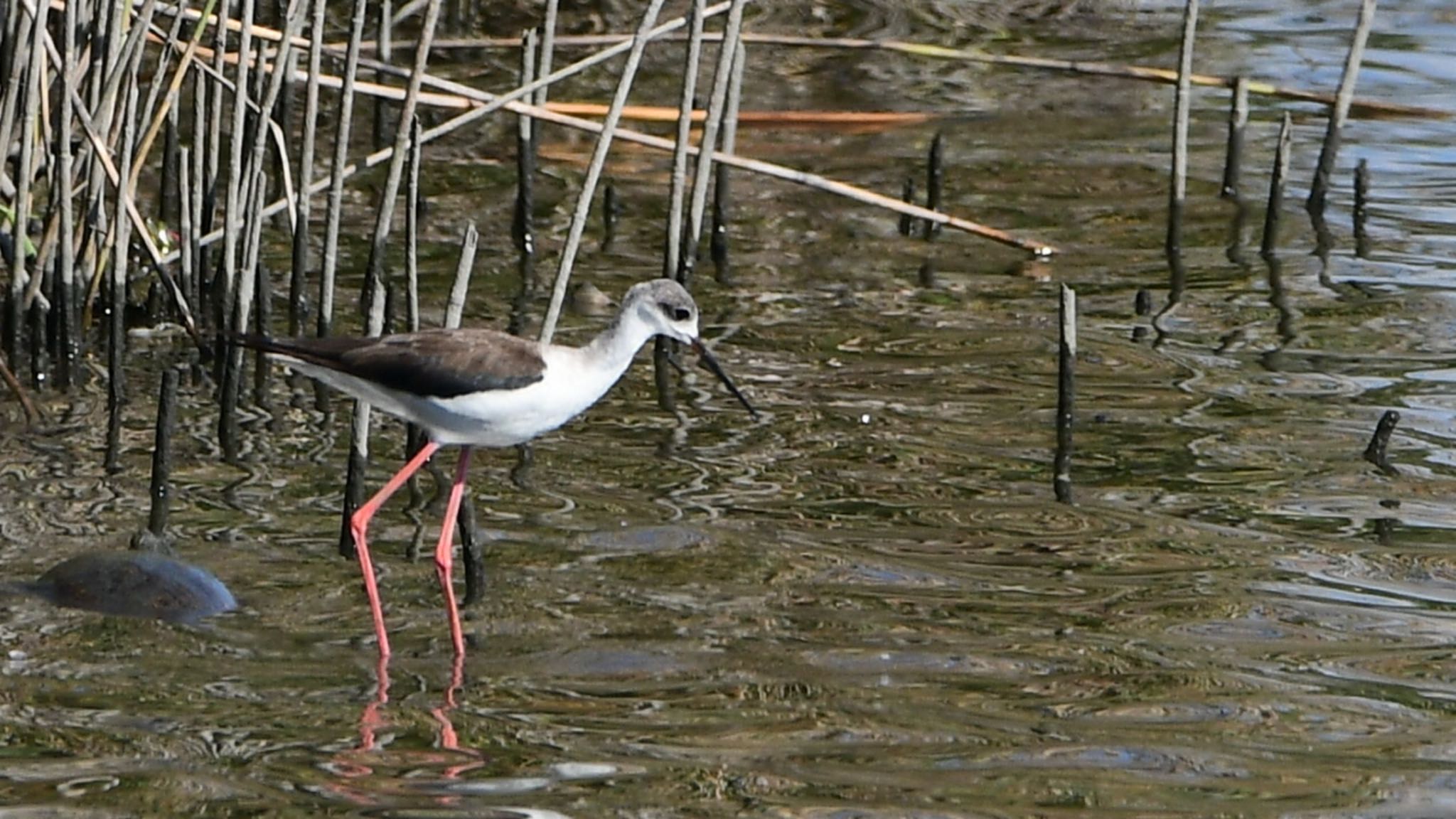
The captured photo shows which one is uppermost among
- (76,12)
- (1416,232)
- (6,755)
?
(76,12)

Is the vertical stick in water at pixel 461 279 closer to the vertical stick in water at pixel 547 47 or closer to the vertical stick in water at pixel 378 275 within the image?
the vertical stick in water at pixel 378 275

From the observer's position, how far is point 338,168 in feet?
25.7

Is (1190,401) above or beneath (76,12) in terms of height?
beneath

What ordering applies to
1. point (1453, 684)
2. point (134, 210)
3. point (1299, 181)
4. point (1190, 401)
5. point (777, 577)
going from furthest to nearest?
point (1299, 181) < point (1190, 401) < point (134, 210) < point (777, 577) < point (1453, 684)

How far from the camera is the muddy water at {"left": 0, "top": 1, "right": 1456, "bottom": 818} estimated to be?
5.70m

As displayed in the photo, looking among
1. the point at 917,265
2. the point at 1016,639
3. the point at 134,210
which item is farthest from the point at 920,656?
the point at 917,265

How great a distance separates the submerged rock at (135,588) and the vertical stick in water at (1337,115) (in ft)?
21.1

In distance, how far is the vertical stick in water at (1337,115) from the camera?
36.2ft

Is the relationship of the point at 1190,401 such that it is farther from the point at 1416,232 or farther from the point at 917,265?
the point at 1416,232

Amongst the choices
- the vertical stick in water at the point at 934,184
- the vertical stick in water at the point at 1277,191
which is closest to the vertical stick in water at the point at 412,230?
the vertical stick in water at the point at 934,184

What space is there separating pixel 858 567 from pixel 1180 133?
4.30 m

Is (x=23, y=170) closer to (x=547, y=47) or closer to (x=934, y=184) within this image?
(x=547, y=47)

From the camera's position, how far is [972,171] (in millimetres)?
12461

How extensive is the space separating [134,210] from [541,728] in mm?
3263
